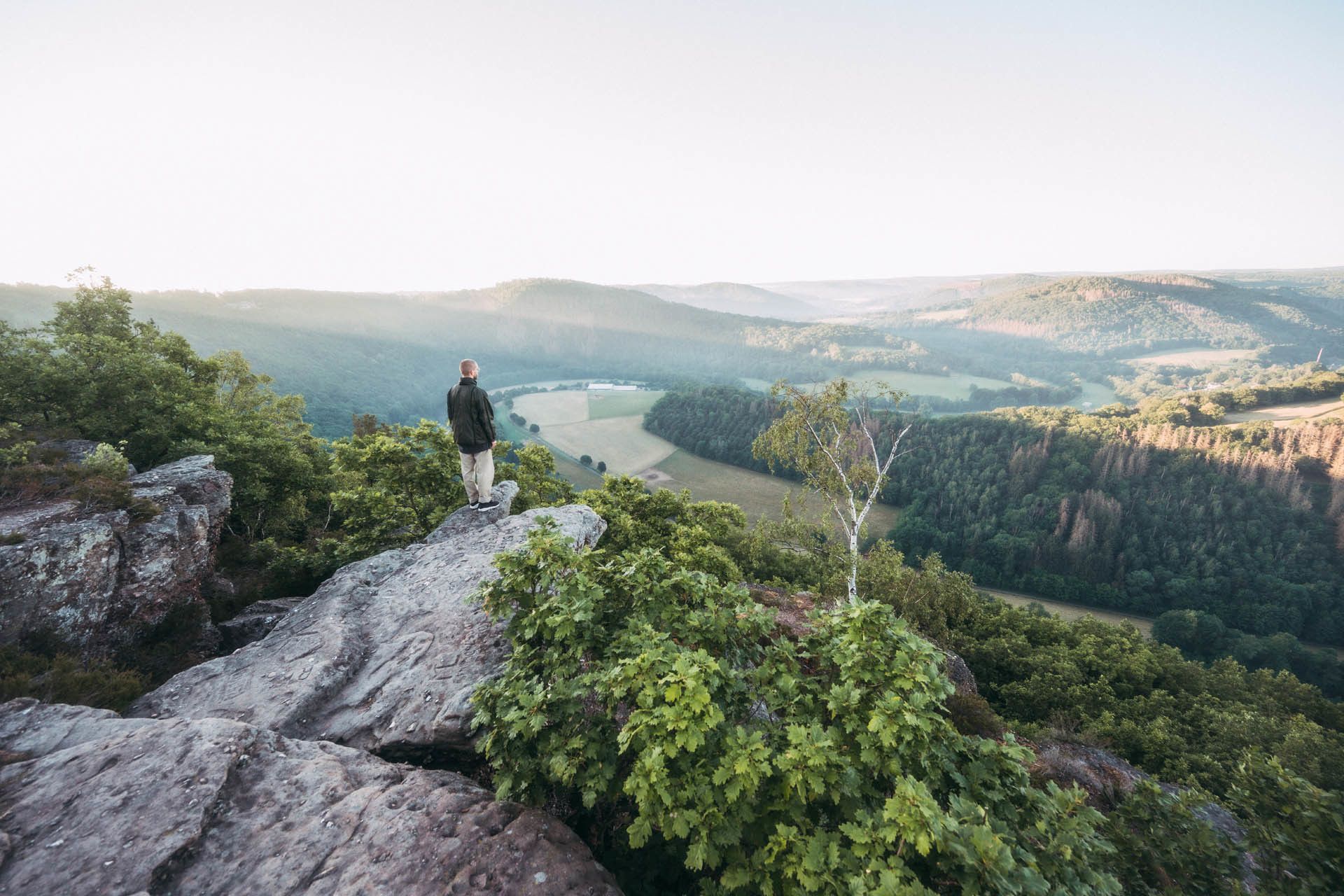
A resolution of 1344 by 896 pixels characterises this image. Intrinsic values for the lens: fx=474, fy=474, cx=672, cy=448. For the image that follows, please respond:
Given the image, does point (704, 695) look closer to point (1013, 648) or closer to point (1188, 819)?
point (1188, 819)

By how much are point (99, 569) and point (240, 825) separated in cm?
854

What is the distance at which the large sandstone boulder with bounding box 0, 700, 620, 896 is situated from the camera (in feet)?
16.1

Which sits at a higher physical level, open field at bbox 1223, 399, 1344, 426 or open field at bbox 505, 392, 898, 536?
open field at bbox 1223, 399, 1344, 426

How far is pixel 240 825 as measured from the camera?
5.52 metres

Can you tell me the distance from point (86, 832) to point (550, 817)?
4807 mm

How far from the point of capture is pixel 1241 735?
22547 millimetres

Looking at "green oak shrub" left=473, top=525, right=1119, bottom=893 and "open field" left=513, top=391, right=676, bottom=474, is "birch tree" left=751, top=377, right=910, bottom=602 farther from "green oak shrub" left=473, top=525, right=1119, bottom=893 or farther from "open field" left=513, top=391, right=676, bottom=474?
"open field" left=513, top=391, right=676, bottom=474

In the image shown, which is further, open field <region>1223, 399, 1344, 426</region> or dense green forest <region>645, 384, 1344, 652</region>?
open field <region>1223, 399, 1344, 426</region>

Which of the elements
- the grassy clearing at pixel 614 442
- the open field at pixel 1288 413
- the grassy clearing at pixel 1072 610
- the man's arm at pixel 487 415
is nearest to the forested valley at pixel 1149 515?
the grassy clearing at pixel 1072 610

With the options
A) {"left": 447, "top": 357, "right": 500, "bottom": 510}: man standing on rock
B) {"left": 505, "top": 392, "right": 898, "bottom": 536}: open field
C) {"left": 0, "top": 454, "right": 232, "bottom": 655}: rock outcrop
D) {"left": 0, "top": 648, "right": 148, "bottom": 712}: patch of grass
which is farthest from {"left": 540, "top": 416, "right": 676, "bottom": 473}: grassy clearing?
{"left": 0, "top": 648, "right": 148, "bottom": 712}: patch of grass

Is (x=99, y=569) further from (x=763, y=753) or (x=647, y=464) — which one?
(x=647, y=464)

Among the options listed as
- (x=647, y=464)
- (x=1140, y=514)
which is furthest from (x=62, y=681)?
(x=1140, y=514)

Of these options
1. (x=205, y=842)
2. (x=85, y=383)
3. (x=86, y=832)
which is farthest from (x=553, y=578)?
(x=85, y=383)

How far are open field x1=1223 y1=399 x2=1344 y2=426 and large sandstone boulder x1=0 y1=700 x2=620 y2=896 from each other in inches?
7307
